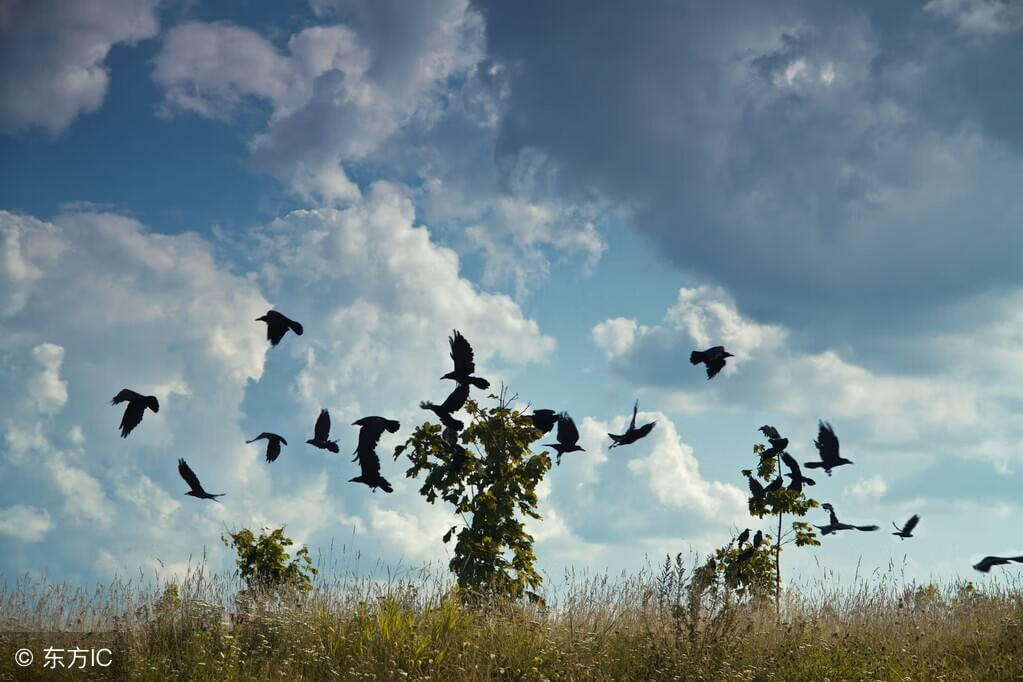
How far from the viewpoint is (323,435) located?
12750 millimetres

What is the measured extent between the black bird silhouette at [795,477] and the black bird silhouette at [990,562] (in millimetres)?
3124

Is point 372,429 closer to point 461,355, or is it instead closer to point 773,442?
point 461,355

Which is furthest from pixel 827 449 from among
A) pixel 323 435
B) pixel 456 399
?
pixel 323 435

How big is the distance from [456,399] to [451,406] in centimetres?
15

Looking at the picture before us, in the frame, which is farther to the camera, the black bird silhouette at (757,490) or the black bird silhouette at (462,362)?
the black bird silhouette at (757,490)

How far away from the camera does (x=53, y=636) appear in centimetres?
1377

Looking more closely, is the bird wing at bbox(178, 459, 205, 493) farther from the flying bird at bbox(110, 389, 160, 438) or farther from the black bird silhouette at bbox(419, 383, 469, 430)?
the black bird silhouette at bbox(419, 383, 469, 430)

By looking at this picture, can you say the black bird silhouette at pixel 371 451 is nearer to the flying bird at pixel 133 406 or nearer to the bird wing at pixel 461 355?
the bird wing at pixel 461 355

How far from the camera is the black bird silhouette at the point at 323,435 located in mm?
12539

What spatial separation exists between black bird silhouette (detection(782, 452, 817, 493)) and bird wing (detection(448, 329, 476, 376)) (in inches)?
254

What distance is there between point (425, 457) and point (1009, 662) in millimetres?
8840

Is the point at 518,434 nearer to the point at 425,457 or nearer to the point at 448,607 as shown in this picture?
the point at 425,457

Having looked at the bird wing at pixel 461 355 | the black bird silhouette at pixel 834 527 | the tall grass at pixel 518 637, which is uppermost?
the bird wing at pixel 461 355

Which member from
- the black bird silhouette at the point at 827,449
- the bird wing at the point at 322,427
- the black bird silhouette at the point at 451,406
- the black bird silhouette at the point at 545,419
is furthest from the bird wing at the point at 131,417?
the black bird silhouette at the point at 827,449
